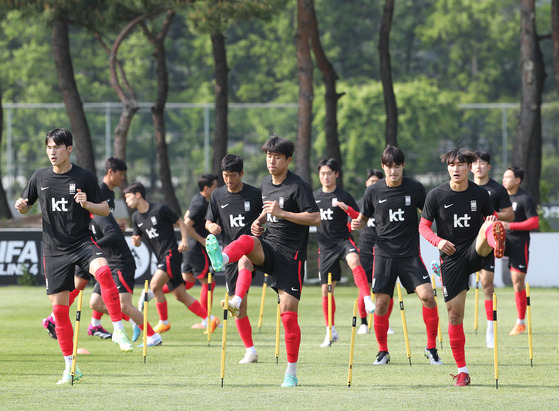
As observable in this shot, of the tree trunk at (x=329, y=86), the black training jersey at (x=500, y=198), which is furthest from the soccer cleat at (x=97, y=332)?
the tree trunk at (x=329, y=86)

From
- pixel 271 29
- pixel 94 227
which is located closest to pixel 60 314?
pixel 94 227

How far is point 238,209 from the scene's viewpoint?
11969mm

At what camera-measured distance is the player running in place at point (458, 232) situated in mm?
9797

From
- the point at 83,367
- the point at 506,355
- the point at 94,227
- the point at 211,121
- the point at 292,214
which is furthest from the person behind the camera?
the point at 211,121

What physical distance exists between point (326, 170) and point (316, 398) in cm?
562

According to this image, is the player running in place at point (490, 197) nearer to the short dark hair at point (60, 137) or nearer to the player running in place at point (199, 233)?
the player running in place at point (199, 233)

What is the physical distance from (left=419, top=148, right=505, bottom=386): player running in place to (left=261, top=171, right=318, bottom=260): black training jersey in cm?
113

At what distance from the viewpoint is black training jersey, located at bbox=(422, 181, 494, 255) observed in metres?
9.95

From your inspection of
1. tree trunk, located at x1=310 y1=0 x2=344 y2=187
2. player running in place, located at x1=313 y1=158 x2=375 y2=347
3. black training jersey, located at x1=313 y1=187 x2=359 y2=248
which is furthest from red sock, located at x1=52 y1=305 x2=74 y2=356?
tree trunk, located at x1=310 y1=0 x2=344 y2=187

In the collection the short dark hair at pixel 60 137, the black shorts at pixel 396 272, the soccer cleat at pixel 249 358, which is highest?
the short dark hair at pixel 60 137

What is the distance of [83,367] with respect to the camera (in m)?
11.3


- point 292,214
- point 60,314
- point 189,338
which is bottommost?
point 189,338

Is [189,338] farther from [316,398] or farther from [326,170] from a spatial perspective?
[316,398]

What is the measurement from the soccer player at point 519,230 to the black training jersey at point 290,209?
540 centimetres
